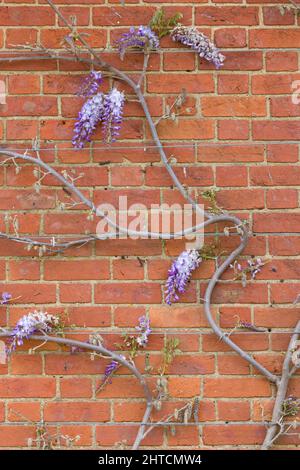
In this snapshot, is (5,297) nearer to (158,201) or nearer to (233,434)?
(158,201)

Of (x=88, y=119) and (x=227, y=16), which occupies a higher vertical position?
(x=227, y=16)

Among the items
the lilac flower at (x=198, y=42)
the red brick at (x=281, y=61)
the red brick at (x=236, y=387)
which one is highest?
the lilac flower at (x=198, y=42)

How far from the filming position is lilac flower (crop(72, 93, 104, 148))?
97.7 inches

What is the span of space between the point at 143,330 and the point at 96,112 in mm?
770

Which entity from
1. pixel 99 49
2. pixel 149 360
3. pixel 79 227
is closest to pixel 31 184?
pixel 79 227

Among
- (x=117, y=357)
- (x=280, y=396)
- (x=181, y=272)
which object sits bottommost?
(x=280, y=396)

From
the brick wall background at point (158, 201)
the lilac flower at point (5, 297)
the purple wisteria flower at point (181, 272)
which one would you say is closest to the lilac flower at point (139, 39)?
the brick wall background at point (158, 201)

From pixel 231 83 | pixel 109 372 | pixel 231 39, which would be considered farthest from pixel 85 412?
pixel 231 39

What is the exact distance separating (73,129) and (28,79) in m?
0.24

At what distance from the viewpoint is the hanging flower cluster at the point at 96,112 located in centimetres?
248

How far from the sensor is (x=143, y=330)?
97.7 inches

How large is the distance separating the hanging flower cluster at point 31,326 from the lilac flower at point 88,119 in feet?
1.99

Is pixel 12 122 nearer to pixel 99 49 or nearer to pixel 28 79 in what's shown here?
pixel 28 79

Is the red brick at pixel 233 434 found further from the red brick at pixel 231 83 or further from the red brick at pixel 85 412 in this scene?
the red brick at pixel 231 83
